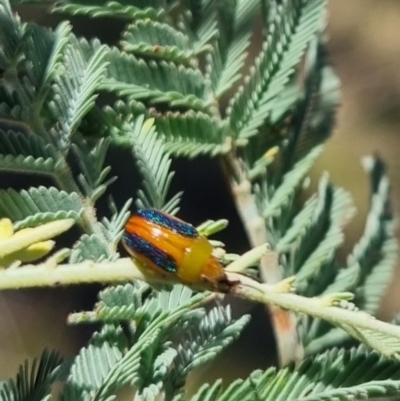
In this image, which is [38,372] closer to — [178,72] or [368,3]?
[178,72]

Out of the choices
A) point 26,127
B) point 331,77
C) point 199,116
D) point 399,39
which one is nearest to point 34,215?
point 26,127

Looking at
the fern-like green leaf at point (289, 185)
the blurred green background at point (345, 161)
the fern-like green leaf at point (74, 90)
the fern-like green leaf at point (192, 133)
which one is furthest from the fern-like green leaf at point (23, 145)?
the blurred green background at point (345, 161)

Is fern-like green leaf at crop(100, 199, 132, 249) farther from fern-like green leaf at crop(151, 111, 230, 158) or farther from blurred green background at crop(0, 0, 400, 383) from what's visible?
blurred green background at crop(0, 0, 400, 383)

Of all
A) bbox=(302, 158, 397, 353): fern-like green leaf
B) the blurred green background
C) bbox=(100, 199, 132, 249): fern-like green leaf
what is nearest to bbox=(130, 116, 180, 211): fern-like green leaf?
bbox=(100, 199, 132, 249): fern-like green leaf

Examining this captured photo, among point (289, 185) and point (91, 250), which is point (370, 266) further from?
point (91, 250)

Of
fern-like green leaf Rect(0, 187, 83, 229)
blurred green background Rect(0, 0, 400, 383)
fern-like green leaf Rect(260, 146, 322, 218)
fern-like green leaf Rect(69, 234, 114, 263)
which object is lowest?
blurred green background Rect(0, 0, 400, 383)

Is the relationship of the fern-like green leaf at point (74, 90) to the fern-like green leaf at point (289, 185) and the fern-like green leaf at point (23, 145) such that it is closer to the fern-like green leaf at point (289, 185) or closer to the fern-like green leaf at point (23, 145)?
the fern-like green leaf at point (23, 145)
